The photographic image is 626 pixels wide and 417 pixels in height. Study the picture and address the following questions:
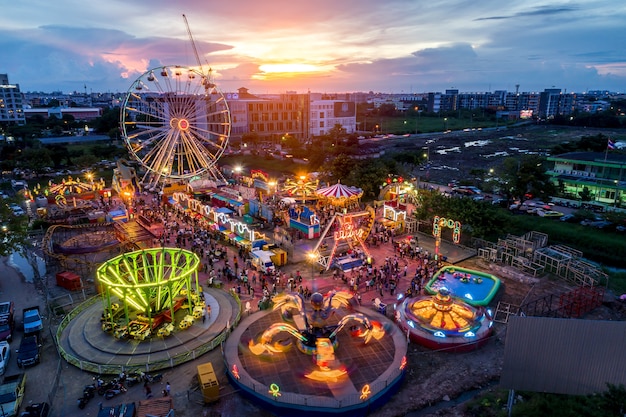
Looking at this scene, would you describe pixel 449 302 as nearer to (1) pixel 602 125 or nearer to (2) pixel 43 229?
(2) pixel 43 229

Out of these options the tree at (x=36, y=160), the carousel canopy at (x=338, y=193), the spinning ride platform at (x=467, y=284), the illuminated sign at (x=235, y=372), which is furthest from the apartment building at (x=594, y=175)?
the tree at (x=36, y=160)

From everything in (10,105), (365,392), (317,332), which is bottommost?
(365,392)

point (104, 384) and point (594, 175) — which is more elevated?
point (594, 175)

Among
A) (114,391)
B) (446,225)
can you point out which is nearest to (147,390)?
(114,391)

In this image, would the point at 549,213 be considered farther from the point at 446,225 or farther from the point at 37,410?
the point at 37,410

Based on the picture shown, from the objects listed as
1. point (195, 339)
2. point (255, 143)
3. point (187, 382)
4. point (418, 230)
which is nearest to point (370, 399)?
point (187, 382)

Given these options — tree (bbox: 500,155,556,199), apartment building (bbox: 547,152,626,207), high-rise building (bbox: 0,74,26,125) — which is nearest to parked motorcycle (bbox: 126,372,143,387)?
tree (bbox: 500,155,556,199)

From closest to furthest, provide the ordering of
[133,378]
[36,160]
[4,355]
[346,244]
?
[133,378] < [4,355] < [346,244] < [36,160]

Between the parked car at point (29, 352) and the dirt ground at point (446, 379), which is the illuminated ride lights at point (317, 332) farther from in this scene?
the parked car at point (29, 352)
